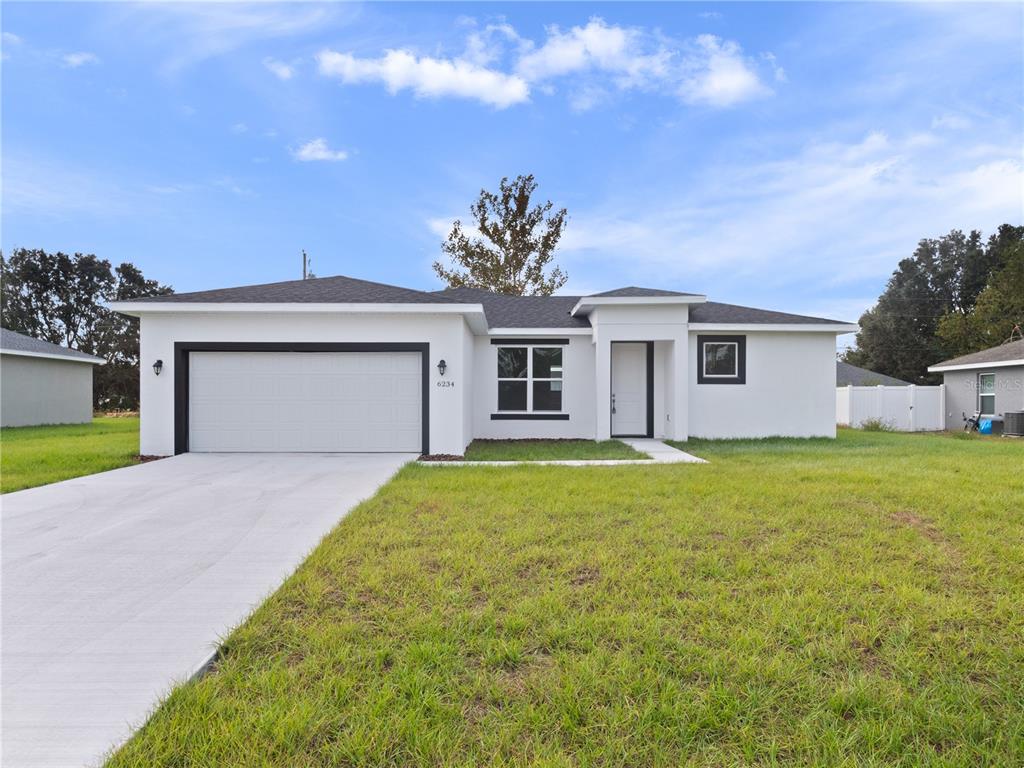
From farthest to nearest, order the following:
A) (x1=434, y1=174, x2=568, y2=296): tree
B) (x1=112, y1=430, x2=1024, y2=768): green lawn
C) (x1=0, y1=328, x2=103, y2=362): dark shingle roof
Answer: (x1=434, y1=174, x2=568, y2=296): tree, (x1=0, y1=328, x2=103, y2=362): dark shingle roof, (x1=112, y1=430, x2=1024, y2=768): green lawn

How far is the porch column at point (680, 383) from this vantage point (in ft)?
38.5

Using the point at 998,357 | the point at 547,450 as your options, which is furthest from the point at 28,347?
the point at 998,357

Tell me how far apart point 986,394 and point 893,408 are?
2631 mm

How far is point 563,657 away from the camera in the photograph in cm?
269

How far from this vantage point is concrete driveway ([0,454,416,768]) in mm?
2326

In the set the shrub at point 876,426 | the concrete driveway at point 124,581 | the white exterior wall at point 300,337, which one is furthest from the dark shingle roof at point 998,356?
the concrete driveway at point 124,581

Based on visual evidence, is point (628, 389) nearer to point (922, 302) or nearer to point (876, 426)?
point (876, 426)

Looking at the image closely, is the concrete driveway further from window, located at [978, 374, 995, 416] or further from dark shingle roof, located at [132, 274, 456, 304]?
window, located at [978, 374, 995, 416]

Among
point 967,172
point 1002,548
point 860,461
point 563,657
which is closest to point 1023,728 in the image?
point 563,657

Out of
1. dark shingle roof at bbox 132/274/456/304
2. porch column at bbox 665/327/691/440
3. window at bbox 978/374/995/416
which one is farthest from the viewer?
window at bbox 978/374/995/416

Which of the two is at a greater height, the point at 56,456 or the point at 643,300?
the point at 643,300

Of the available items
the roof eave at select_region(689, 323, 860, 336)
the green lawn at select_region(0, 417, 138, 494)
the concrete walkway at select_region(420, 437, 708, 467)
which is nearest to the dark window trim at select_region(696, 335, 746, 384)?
the roof eave at select_region(689, 323, 860, 336)

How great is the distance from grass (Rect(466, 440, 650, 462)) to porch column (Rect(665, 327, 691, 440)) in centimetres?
138

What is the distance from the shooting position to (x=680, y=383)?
38.8 feet
